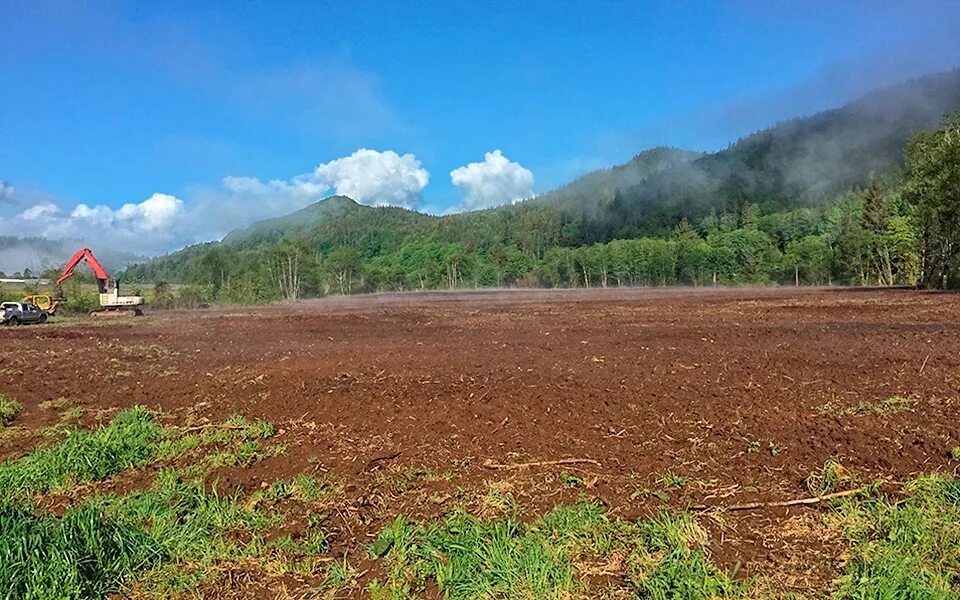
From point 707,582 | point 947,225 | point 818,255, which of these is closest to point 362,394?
point 707,582

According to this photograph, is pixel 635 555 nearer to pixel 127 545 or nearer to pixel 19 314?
pixel 127 545

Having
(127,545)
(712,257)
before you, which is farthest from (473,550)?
(712,257)

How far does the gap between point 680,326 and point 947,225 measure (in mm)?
37129

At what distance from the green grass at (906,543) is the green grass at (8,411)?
11.7 meters

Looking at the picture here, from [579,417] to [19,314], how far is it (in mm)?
38895

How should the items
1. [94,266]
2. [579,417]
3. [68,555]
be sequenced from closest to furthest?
[68,555] < [579,417] < [94,266]

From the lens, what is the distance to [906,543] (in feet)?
15.0

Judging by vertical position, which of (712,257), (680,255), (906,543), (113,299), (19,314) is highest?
(680,255)

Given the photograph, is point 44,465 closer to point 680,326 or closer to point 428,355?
point 428,355

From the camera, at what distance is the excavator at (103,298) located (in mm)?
40844

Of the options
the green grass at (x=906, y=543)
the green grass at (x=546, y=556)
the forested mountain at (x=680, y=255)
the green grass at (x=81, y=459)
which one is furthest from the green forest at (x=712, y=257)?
the green grass at (x=81, y=459)

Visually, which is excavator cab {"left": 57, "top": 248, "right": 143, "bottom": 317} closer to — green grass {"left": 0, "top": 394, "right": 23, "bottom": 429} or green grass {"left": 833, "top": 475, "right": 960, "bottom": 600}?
green grass {"left": 0, "top": 394, "right": 23, "bottom": 429}

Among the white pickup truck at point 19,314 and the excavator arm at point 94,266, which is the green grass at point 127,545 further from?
the excavator arm at point 94,266

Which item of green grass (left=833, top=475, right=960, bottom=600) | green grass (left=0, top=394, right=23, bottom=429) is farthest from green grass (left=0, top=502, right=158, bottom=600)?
green grass (left=0, top=394, right=23, bottom=429)
